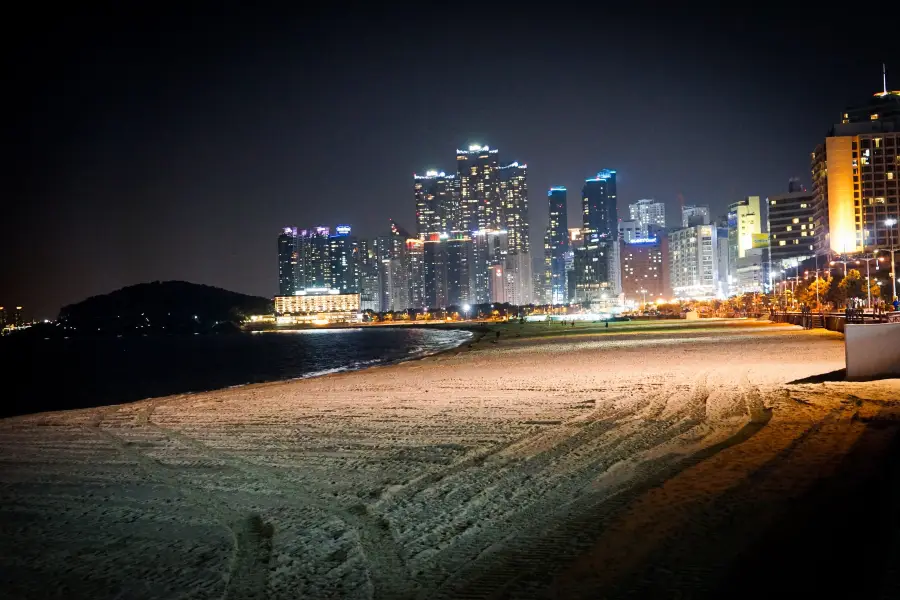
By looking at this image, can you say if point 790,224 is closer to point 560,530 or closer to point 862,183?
point 862,183

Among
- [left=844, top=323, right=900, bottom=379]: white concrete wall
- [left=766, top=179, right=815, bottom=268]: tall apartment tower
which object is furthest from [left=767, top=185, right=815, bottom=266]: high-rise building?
[left=844, top=323, right=900, bottom=379]: white concrete wall

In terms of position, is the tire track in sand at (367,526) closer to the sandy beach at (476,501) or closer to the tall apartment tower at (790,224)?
the sandy beach at (476,501)

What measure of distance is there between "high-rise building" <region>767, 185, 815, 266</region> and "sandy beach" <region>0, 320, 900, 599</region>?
153172mm

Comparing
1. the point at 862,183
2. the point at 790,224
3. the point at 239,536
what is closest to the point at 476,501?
the point at 239,536

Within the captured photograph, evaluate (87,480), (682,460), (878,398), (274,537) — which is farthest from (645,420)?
(87,480)

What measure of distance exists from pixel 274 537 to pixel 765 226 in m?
199

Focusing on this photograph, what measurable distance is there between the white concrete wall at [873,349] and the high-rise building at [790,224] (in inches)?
5807

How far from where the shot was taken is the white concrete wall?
1352 cm

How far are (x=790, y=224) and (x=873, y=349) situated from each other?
506 feet

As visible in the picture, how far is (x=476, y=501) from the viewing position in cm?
639

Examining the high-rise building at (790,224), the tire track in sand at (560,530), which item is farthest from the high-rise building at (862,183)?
the tire track in sand at (560,530)

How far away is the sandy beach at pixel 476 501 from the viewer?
4.56m

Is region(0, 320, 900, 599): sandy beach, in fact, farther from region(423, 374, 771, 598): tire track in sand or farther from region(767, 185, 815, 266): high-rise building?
region(767, 185, 815, 266): high-rise building

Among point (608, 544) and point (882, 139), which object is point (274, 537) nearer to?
point (608, 544)
